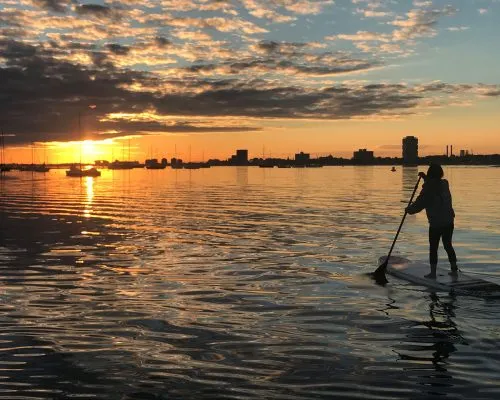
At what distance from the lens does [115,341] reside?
8.78m

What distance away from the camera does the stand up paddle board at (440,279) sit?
12.0 meters

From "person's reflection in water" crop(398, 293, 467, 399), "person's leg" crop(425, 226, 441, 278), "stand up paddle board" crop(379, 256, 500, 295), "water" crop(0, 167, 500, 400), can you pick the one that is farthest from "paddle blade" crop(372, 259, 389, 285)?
"person's reflection in water" crop(398, 293, 467, 399)

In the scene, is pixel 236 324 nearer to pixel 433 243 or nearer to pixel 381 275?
pixel 381 275

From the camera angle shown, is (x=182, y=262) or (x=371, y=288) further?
(x=182, y=262)

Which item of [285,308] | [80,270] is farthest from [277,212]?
[285,308]

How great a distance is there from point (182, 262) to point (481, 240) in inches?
497

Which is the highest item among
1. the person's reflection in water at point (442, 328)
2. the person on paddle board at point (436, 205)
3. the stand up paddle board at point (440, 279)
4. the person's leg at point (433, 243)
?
the person on paddle board at point (436, 205)

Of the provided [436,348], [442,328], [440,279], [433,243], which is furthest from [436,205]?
[436,348]

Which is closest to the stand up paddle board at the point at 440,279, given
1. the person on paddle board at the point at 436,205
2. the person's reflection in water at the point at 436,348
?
the person on paddle board at the point at 436,205

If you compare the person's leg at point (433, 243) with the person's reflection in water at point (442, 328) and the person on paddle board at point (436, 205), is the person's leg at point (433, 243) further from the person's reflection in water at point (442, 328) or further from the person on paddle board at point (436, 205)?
the person's reflection in water at point (442, 328)

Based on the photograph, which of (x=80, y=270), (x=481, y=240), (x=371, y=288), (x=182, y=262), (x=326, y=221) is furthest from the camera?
(x=326, y=221)

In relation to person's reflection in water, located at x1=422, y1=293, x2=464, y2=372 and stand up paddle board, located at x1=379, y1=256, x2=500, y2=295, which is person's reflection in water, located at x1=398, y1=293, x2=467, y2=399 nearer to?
person's reflection in water, located at x1=422, y1=293, x2=464, y2=372

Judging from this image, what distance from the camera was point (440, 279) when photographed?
13.1 meters

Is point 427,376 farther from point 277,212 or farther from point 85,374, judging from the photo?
point 277,212
